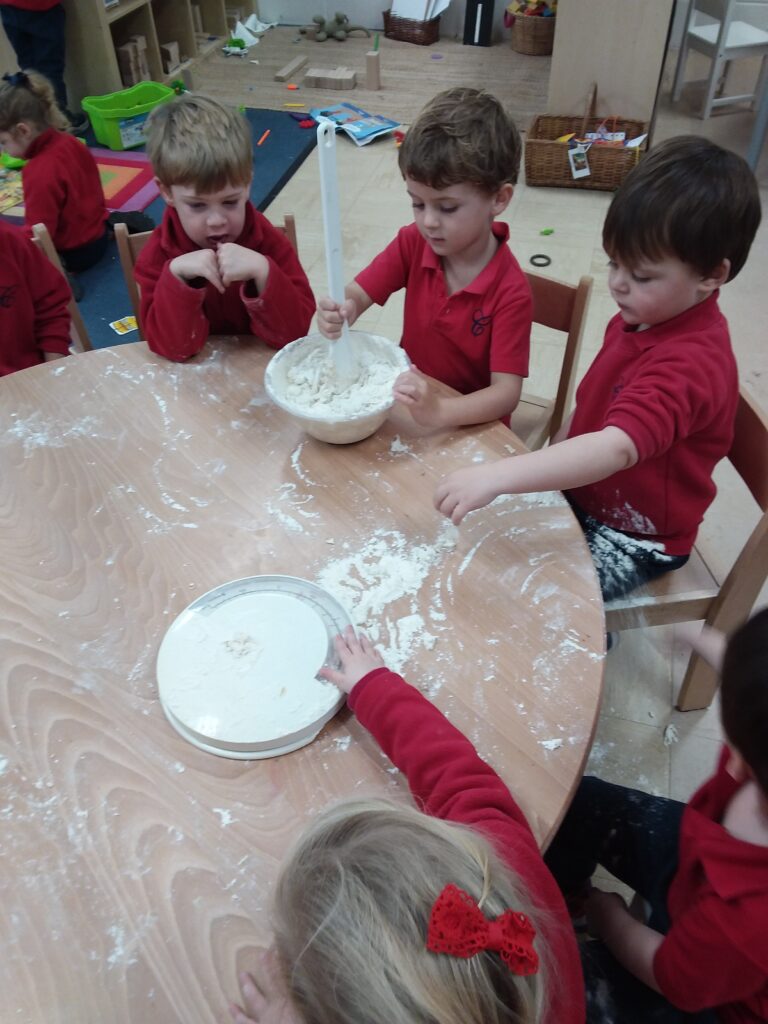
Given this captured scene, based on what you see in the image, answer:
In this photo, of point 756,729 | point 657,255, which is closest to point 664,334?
point 657,255

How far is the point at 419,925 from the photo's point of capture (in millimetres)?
542

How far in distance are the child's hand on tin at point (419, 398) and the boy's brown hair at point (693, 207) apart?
1.20 feet

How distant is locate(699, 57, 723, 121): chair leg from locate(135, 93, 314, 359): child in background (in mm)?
3238

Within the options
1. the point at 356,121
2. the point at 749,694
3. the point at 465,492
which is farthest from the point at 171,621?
the point at 356,121

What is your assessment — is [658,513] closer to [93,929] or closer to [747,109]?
[93,929]

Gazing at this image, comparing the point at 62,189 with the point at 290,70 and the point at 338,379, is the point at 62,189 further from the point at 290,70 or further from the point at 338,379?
the point at 290,70

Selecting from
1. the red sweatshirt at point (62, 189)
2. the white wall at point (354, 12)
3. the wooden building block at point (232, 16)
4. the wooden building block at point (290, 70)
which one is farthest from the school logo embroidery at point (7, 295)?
the white wall at point (354, 12)

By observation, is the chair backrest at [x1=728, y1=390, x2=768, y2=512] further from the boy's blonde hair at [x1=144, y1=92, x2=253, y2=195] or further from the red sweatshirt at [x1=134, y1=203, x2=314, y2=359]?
the boy's blonde hair at [x1=144, y1=92, x2=253, y2=195]

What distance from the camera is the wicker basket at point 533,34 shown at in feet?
15.4

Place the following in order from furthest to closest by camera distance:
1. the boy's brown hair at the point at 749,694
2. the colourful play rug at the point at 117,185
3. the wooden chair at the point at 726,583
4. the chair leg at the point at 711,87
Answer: the chair leg at the point at 711,87
the colourful play rug at the point at 117,185
the wooden chair at the point at 726,583
the boy's brown hair at the point at 749,694

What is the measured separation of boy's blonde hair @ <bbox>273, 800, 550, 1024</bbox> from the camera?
1.73ft

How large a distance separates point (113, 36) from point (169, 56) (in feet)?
1.29

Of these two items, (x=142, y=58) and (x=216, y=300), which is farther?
(x=142, y=58)

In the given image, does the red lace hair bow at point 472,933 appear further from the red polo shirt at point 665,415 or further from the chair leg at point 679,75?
the chair leg at point 679,75
